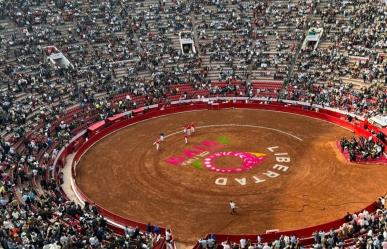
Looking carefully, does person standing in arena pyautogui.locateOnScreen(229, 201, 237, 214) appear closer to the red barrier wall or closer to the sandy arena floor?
the sandy arena floor

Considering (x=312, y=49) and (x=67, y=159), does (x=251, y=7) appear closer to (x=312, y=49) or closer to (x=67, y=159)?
(x=312, y=49)

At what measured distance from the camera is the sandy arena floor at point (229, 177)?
37.7 m

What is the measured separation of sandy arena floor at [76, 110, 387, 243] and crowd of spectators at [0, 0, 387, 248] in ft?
17.0

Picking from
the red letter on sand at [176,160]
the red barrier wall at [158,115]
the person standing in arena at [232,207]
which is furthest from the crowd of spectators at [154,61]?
the person standing in arena at [232,207]

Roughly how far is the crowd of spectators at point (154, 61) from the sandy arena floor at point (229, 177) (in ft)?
17.0

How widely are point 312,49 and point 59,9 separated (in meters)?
40.7

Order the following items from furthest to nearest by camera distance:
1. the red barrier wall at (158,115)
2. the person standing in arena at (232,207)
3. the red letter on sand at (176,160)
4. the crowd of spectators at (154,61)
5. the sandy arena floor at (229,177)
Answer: the crowd of spectators at (154,61) < the red letter on sand at (176,160) < the person standing in arena at (232,207) < the sandy arena floor at (229,177) < the red barrier wall at (158,115)

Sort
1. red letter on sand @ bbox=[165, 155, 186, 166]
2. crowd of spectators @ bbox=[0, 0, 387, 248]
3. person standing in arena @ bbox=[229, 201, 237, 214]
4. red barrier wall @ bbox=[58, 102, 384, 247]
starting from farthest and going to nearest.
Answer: crowd of spectators @ bbox=[0, 0, 387, 248] → red letter on sand @ bbox=[165, 155, 186, 166] → person standing in arena @ bbox=[229, 201, 237, 214] → red barrier wall @ bbox=[58, 102, 384, 247]

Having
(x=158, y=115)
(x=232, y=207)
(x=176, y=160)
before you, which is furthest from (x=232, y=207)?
(x=158, y=115)

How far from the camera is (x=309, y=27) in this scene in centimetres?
7425

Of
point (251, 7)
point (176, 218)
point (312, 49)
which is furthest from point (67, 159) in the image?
point (251, 7)

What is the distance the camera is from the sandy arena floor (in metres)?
37.7

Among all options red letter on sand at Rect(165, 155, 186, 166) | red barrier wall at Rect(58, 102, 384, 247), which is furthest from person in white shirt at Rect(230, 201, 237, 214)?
red letter on sand at Rect(165, 155, 186, 166)

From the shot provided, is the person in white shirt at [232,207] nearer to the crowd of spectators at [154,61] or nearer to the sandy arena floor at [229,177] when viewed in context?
the sandy arena floor at [229,177]
